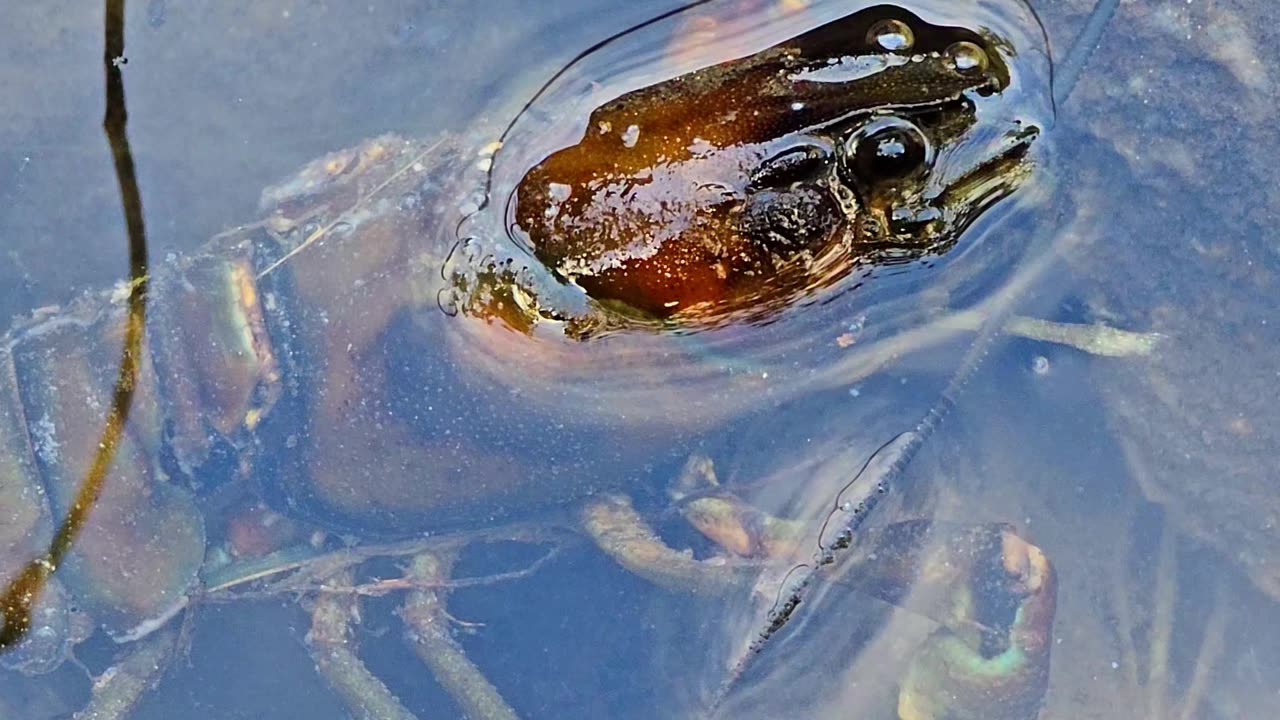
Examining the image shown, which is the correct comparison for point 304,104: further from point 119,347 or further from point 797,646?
point 797,646

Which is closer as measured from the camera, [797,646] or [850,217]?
[850,217]

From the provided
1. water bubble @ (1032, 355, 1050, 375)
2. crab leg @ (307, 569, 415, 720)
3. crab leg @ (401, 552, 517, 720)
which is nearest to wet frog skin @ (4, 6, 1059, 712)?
crab leg @ (401, 552, 517, 720)

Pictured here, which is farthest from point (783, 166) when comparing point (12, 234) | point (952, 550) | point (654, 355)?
point (12, 234)

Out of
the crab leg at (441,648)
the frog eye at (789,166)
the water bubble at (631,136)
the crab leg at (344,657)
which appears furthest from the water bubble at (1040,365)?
the crab leg at (344,657)

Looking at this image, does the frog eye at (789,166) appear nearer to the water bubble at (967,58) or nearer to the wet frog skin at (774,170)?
the wet frog skin at (774,170)

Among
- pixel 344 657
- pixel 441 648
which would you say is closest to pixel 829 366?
pixel 441 648

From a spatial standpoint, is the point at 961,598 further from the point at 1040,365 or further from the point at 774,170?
the point at 774,170

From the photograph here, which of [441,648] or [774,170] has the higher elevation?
[774,170]
